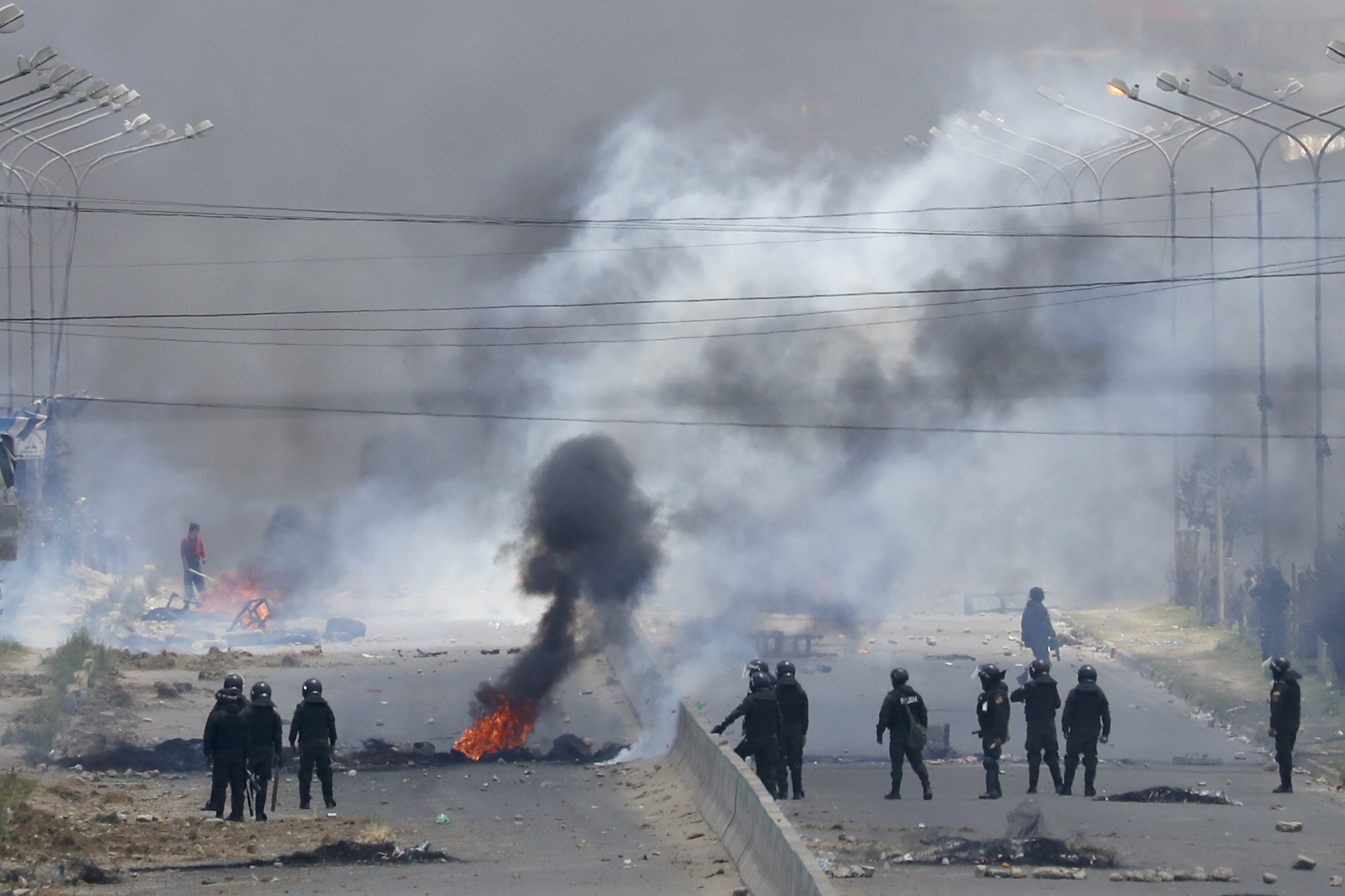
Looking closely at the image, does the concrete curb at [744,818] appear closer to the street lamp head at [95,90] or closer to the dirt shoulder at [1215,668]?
the dirt shoulder at [1215,668]

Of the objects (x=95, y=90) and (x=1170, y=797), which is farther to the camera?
(x=95, y=90)

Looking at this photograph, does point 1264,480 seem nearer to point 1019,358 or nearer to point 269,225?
point 1019,358

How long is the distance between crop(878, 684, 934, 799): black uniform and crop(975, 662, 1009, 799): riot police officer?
1.45ft

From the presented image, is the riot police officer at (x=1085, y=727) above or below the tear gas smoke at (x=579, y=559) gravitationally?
below

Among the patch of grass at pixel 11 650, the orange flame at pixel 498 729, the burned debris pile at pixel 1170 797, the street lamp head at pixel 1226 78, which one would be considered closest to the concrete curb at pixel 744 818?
the orange flame at pixel 498 729

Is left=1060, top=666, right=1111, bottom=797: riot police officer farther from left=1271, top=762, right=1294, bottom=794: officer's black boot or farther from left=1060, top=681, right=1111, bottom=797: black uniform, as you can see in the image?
left=1271, top=762, right=1294, bottom=794: officer's black boot

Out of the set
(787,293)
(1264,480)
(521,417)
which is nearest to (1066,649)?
(1264,480)

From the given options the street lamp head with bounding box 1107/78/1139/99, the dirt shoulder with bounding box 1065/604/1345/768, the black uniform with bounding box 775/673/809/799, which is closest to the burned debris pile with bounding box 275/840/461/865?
the black uniform with bounding box 775/673/809/799

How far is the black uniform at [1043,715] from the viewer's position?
39.6 ft

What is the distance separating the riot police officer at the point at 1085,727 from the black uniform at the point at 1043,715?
94 mm

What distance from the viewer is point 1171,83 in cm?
1600

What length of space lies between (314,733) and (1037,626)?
36.0ft

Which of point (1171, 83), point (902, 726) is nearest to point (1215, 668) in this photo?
point (1171, 83)

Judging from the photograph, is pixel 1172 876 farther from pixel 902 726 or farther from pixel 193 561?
pixel 193 561
